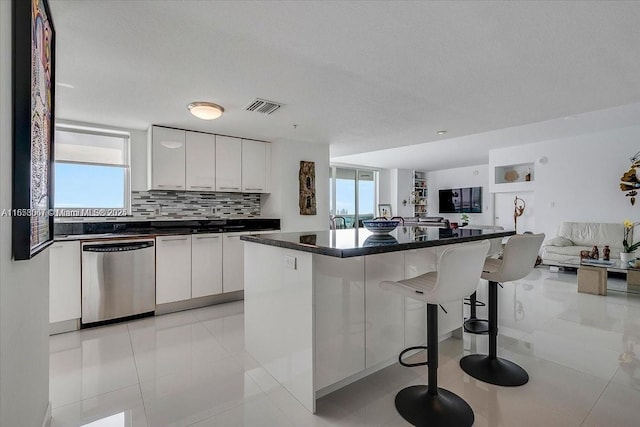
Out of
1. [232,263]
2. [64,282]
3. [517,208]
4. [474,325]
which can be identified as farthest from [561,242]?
[64,282]

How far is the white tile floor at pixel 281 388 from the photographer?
5.53 feet

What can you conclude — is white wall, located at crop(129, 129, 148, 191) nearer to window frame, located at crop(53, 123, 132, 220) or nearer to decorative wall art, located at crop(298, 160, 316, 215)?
window frame, located at crop(53, 123, 132, 220)

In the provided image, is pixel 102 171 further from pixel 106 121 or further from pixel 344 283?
pixel 344 283

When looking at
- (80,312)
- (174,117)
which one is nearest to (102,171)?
(174,117)

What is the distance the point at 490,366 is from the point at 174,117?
377 centimetres

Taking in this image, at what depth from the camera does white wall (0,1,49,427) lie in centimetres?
91

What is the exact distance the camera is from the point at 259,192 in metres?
4.53

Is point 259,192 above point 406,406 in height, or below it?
above

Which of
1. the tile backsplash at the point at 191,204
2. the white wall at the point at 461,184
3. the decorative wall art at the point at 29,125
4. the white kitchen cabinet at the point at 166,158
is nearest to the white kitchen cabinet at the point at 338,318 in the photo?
the decorative wall art at the point at 29,125

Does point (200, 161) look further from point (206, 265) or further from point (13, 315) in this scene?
point (13, 315)

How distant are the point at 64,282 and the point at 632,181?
804 centimetres

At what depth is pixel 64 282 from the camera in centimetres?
294

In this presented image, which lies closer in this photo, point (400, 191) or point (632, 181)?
point (632, 181)

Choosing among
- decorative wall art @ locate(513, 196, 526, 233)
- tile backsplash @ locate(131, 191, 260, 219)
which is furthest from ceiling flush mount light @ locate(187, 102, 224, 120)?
decorative wall art @ locate(513, 196, 526, 233)
